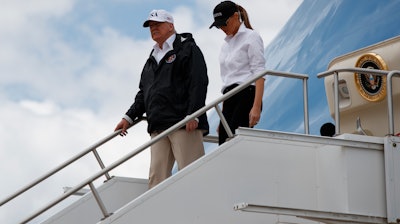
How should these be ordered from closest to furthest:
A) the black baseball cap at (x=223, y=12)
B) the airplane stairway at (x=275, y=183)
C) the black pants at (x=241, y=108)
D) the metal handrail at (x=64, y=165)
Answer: the airplane stairway at (x=275, y=183) < the black pants at (x=241, y=108) < the black baseball cap at (x=223, y=12) < the metal handrail at (x=64, y=165)

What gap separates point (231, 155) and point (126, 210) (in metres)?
0.99

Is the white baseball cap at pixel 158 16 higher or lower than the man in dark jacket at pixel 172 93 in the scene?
higher

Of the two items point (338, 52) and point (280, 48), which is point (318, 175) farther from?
point (280, 48)

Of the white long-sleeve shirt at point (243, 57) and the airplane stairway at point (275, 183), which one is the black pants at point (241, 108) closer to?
the white long-sleeve shirt at point (243, 57)

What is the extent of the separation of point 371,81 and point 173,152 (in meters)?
2.26

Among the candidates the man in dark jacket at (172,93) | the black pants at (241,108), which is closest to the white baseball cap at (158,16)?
the man in dark jacket at (172,93)

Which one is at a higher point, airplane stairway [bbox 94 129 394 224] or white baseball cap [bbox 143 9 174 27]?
white baseball cap [bbox 143 9 174 27]

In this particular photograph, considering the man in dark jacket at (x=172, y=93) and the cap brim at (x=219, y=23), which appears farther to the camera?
the cap brim at (x=219, y=23)

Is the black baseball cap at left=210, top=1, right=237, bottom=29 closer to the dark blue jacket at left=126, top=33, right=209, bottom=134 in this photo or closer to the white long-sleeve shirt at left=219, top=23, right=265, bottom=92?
the white long-sleeve shirt at left=219, top=23, right=265, bottom=92

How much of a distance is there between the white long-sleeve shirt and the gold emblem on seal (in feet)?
5.03

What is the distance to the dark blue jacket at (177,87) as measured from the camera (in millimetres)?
9039

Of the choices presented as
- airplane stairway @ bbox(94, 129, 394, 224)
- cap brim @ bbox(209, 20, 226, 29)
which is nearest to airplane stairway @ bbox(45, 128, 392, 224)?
airplane stairway @ bbox(94, 129, 394, 224)

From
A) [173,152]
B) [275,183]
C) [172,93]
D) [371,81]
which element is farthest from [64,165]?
[371,81]

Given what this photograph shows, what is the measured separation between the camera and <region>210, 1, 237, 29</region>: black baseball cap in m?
9.17
